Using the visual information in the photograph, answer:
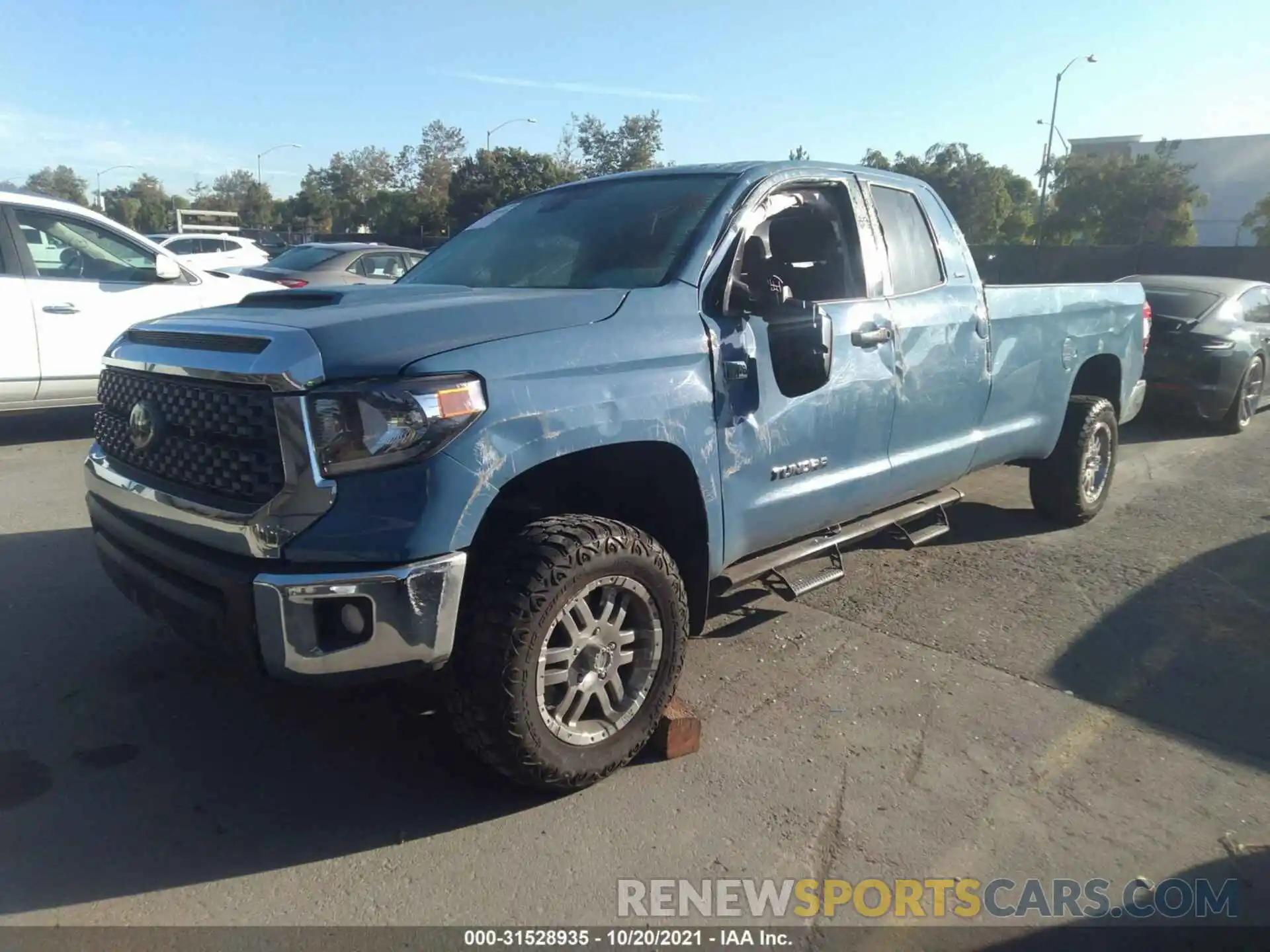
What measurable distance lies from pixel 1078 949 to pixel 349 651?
2.04 m

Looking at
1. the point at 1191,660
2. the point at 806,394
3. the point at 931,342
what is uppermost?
the point at 931,342

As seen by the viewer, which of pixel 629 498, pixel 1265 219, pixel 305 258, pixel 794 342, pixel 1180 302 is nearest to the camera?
pixel 629 498

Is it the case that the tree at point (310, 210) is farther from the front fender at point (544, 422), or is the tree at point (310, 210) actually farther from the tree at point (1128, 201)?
the front fender at point (544, 422)

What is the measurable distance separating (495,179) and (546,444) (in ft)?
145

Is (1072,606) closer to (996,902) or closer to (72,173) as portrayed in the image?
(996,902)

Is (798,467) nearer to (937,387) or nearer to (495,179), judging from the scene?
(937,387)

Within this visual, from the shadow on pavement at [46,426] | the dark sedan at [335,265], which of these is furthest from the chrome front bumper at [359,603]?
the dark sedan at [335,265]

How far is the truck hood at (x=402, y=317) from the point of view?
261cm

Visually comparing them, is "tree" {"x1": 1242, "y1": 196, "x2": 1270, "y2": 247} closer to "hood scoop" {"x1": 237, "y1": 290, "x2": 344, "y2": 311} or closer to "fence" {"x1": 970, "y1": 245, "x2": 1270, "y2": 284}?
"fence" {"x1": 970, "y1": 245, "x2": 1270, "y2": 284}

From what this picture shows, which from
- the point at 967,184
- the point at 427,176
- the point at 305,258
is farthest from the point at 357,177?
the point at 305,258

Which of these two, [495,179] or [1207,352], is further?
[495,179]

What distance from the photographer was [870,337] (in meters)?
4.05

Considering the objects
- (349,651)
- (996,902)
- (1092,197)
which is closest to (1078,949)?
(996,902)

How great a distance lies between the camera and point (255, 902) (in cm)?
254
